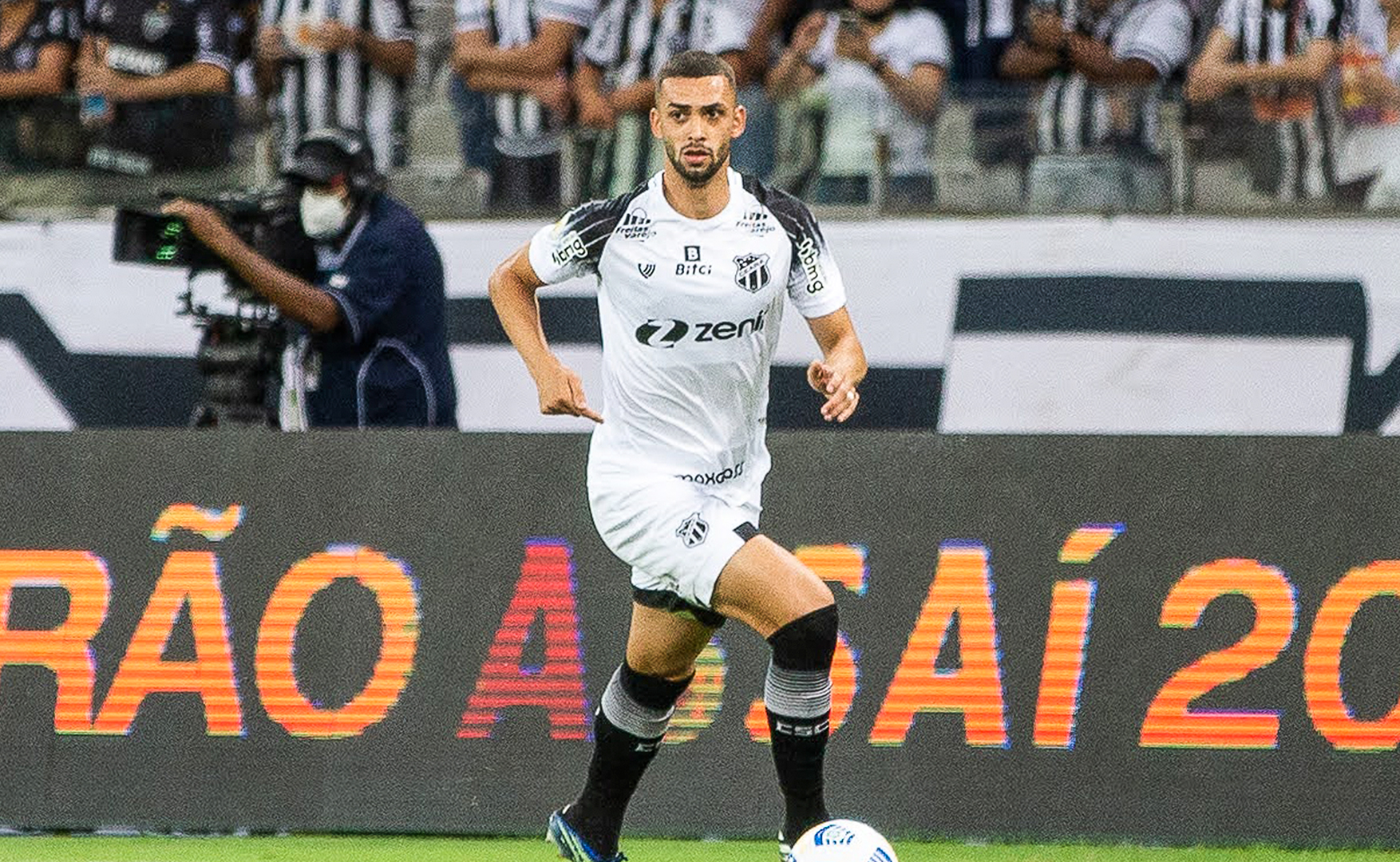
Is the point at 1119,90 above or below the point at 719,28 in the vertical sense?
below

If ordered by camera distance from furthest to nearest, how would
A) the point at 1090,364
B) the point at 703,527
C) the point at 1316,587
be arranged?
1. the point at 1090,364
2. the point at 1316,587
3. the point at 703,527

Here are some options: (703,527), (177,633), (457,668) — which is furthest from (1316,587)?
(177,633)

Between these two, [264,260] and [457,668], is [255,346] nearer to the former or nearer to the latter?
[264,260]

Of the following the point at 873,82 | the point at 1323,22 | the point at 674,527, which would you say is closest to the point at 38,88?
the point at 873,82

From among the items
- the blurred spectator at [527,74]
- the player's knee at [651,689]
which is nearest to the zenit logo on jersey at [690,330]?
the player's knee at [651,689]

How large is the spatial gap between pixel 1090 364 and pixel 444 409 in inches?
109

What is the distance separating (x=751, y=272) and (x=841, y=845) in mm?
1473

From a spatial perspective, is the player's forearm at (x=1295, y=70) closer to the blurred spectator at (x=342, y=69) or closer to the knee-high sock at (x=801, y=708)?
the blurred spectator at (x=342, y=69)

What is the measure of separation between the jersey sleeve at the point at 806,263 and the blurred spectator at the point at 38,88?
4890mm

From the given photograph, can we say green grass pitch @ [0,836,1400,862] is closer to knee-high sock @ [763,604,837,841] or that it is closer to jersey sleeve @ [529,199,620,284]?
knee-high sock @ [763,604,837,841]

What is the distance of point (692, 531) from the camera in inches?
213

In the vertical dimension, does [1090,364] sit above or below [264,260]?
below

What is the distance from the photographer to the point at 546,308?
31.8ft

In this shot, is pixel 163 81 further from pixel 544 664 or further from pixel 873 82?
pixel 544 664
